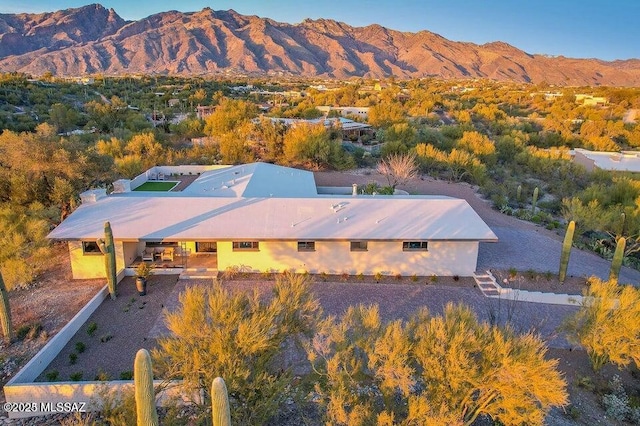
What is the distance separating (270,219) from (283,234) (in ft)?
4.82

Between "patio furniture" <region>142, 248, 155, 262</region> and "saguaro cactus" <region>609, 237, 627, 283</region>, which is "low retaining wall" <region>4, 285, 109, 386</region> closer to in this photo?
"patio furniture" <region>142, 248, 155, 262</region>

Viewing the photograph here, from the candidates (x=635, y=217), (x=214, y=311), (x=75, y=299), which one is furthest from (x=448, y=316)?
(x=635, y=217)

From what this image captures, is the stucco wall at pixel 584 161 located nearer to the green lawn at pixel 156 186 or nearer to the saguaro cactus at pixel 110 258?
the green lawn at pixel 156 186

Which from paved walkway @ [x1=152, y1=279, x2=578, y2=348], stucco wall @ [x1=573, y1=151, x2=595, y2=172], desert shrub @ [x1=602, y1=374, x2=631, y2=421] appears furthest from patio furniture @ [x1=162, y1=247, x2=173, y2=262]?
stucco wall @ [x1=573, y1=151, x2=595, y2=172]

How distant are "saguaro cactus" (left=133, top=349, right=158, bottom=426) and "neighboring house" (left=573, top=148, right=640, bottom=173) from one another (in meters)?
34.6

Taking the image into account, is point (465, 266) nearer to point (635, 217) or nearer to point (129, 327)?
point (635, 217)

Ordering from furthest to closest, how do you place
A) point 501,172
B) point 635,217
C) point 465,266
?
point 501,172, point 635,217, point 465,266

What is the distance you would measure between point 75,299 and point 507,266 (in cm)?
1609


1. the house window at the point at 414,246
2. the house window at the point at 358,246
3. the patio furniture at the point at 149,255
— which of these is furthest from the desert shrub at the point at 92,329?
the house window at the point at 414,246

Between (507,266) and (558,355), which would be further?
(507,266)

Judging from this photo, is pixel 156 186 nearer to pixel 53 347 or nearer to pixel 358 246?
pixel 358 246

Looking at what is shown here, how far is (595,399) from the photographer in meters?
11.5

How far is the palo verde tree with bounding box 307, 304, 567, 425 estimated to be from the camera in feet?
26.0

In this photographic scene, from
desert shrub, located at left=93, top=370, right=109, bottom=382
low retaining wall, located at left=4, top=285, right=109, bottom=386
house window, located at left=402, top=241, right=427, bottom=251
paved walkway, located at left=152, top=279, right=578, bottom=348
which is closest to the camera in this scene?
desert shrub, located at left=93, top=370, right=109, bottom=382
